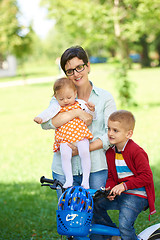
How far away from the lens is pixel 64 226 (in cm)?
271

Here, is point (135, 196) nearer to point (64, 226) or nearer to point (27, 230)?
point (64, 226)

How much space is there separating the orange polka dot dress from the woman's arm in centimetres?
4

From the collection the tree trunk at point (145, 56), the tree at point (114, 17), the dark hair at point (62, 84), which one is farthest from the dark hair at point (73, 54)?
the tree trunk at point (145, 56)

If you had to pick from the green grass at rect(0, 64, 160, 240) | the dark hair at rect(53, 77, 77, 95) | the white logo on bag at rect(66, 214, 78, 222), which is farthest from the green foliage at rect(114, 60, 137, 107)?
the white logo on bag at rect(66, 214, 78, 222)

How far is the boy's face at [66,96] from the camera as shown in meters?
3.17

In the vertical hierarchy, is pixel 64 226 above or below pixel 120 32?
below

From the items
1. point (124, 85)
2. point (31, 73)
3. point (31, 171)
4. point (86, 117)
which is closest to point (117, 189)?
point (86, 117)

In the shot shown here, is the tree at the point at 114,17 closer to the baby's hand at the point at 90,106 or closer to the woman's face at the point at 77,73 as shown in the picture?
the woman's face at the point at 77,73

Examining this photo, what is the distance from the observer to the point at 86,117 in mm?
3230

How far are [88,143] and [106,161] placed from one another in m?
0.26

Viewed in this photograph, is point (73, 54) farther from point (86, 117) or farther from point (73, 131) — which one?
point (73, 131)

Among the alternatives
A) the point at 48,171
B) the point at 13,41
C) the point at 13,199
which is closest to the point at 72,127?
the point at 13,199

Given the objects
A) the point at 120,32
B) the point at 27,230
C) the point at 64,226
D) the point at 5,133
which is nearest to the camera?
the point at 64,226

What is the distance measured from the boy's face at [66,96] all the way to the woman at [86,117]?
3.3 inches
